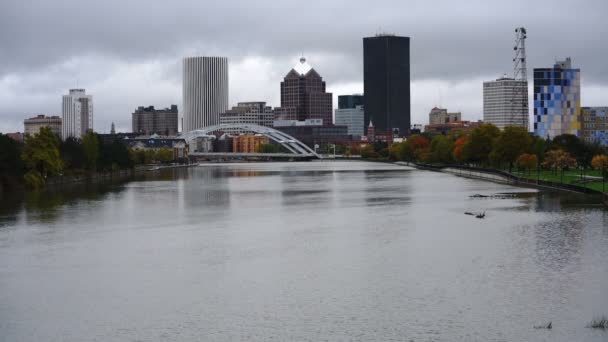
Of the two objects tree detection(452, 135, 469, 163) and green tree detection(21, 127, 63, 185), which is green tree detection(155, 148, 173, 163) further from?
green tree detection(21, 127, 63, 185)

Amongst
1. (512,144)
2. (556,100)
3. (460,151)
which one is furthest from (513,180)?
(556,100)

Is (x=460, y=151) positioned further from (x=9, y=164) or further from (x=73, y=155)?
(x=9, y=164)

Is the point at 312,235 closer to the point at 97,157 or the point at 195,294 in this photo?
the point at 195,294

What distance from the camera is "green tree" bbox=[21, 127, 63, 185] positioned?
74062mm

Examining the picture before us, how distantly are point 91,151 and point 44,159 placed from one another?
21.8m

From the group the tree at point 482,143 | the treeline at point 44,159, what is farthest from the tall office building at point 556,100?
the treeline at point 44,159

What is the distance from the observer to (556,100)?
18650 centimetres

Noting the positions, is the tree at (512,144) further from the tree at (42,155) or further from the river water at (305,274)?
the tree at (42,155)

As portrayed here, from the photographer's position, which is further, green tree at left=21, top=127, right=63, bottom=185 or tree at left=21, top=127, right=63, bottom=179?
tree at left=21, top=127, right=63, bottom=179

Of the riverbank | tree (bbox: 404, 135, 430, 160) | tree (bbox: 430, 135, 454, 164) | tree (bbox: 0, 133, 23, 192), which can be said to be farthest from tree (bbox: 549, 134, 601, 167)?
tree (bbox: 404, 135, 430, 160)

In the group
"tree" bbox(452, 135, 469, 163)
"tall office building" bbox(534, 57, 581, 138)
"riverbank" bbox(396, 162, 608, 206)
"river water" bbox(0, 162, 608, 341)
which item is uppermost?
"tall office building" bbox(534, 57, 581, 138)

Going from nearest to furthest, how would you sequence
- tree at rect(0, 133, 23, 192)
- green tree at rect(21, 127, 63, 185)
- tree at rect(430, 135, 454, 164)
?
tree at rect(0, 133, 23, 192) < green tree at rect(21, 127, 63, 185) < tree at rect(430, 135, 454, 164)

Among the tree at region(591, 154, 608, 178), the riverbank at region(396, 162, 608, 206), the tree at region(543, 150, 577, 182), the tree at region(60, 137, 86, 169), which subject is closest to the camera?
the riverbank at region(396, 162, 608, 206)

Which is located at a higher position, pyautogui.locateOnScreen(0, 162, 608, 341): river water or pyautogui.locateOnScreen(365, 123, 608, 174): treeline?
pyautogui.locateOnScreen(365, 123, 608, 174): treeline
